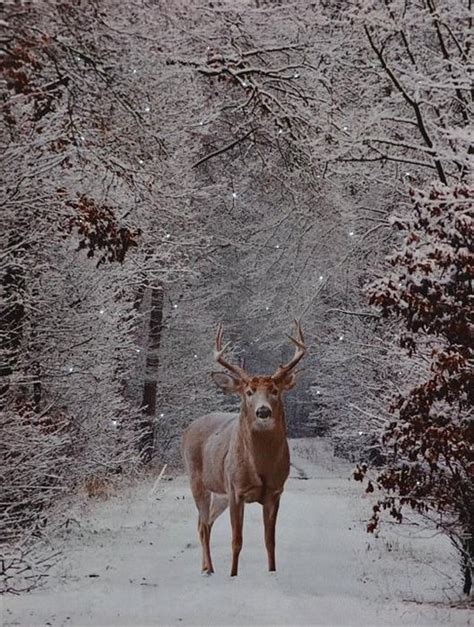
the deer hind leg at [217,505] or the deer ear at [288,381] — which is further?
the deer hind leg at [217,505]

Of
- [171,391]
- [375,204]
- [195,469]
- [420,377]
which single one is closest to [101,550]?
[195,469]

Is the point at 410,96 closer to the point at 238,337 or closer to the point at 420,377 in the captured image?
the point at 420,377

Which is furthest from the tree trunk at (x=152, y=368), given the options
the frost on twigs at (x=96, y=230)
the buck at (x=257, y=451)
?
the frost on twigs at (x=96, y=230)

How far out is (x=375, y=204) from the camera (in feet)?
41.6

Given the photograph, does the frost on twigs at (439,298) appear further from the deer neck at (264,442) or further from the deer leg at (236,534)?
the deer leg at (236,534)

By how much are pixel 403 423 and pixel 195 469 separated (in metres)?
3.52

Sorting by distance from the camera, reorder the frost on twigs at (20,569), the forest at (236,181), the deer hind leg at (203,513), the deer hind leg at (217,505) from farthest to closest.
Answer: the deer hind leg at (217,505) < the deer hind leg at (203,513) < the frost on twigs at (20,569) < the forest at (236,181)

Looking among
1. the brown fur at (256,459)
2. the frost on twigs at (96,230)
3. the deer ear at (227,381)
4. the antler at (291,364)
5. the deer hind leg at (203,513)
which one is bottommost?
the deer hind leg at (203,513)

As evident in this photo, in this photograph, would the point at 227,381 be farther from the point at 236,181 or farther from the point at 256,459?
the point at 236,181

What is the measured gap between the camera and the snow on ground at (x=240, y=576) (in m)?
6.88

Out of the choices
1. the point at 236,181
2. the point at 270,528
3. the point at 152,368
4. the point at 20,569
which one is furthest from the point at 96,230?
the point at 152,368

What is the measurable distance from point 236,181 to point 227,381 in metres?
4.81

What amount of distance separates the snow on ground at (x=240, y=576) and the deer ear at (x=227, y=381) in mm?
1943

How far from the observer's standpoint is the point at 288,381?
8617 mm
